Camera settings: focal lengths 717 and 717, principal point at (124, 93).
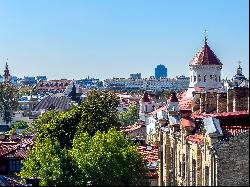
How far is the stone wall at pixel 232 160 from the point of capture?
22.3m

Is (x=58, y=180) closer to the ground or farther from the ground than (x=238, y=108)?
closer to the ground

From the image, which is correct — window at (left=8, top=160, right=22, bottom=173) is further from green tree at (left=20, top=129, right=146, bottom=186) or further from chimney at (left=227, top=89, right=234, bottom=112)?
chimney at (left=227, top=89, right=234, bottom=112)

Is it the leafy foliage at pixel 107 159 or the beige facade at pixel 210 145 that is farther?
the leafy foliage at pixel 107 159

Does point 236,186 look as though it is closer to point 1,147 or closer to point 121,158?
point 121,158

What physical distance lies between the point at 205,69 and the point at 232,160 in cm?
7177

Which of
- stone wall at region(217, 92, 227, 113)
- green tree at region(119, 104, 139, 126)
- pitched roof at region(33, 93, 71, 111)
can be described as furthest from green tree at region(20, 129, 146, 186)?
pitched roof at region(33, 93, 71, 111)

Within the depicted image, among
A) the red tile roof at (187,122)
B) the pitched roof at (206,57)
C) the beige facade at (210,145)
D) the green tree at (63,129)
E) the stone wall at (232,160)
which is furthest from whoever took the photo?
the pitched roof at (206,57)

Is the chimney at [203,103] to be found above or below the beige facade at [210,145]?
above

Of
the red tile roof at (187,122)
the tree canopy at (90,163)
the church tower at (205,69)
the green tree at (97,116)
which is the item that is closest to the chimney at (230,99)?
the red tile roof at (187,122)

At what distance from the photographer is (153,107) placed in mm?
125000

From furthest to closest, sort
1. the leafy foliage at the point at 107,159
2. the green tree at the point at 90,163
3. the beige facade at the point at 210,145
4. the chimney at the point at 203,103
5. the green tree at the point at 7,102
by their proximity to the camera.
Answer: the green tree at the point at 7,102
the chimney at the point at 203,103
the leafy foliage at the point at 107,159
the green tree at the point at 90,163
the beige facade at the point at 210,145

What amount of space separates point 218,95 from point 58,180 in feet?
38.8

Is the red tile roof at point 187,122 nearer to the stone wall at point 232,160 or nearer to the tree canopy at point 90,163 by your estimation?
the tree canopy at point 90,163

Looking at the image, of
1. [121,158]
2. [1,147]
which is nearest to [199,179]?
[121,158]
